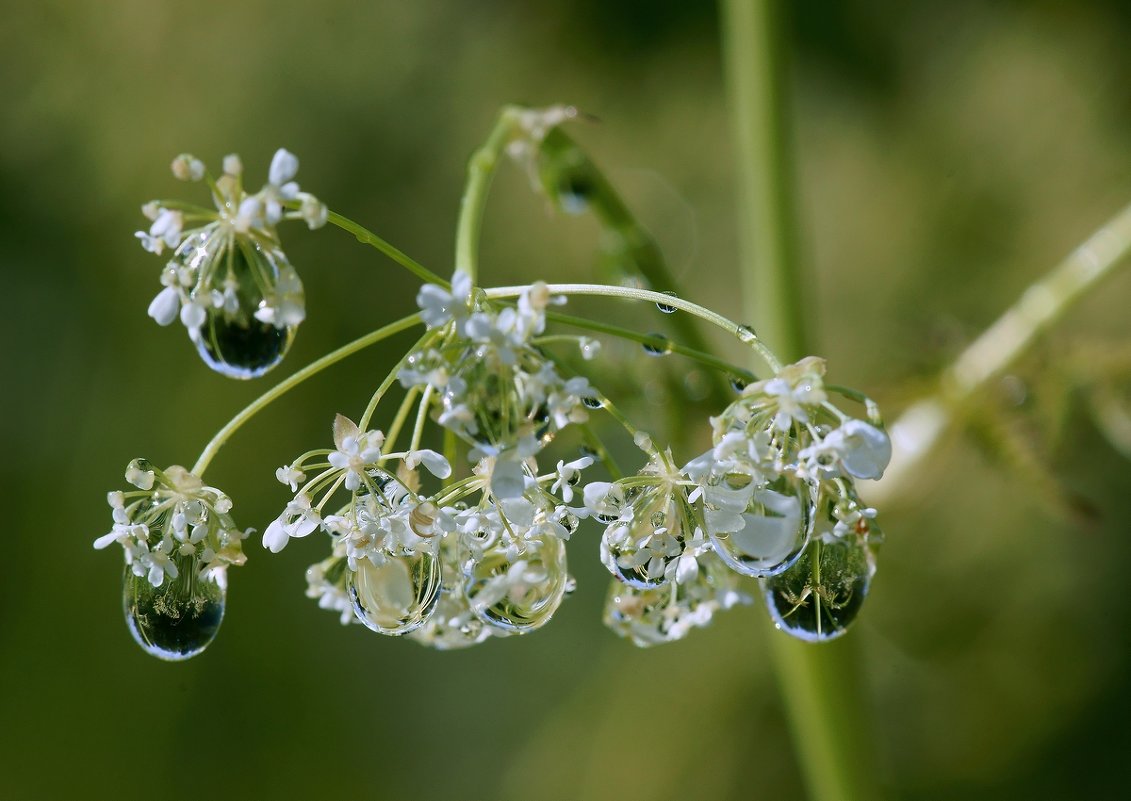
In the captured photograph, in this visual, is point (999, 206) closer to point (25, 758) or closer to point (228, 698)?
point (228, 698)

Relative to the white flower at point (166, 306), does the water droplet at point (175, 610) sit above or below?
below

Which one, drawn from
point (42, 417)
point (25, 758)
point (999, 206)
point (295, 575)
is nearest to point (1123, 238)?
point (999, 206)

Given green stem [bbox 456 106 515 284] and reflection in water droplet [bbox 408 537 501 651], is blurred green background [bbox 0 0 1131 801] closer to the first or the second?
green stem [bbox 456 106 515 284]

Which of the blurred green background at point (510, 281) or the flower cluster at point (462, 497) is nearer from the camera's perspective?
the flower cluster at point (462, 497)

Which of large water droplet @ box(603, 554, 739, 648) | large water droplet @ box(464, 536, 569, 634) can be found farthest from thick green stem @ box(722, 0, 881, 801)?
large water droplet @ box(464, 536, 569, 634)

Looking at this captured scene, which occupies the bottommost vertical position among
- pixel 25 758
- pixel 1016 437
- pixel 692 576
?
pixel 692 576

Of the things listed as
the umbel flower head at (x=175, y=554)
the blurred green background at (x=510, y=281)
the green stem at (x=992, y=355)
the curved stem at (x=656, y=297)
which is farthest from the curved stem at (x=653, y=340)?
the blurred green background at (x=510, y=281)

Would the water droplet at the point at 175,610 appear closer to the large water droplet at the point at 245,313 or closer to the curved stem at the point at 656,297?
the large water droplet at the point at 245,313
